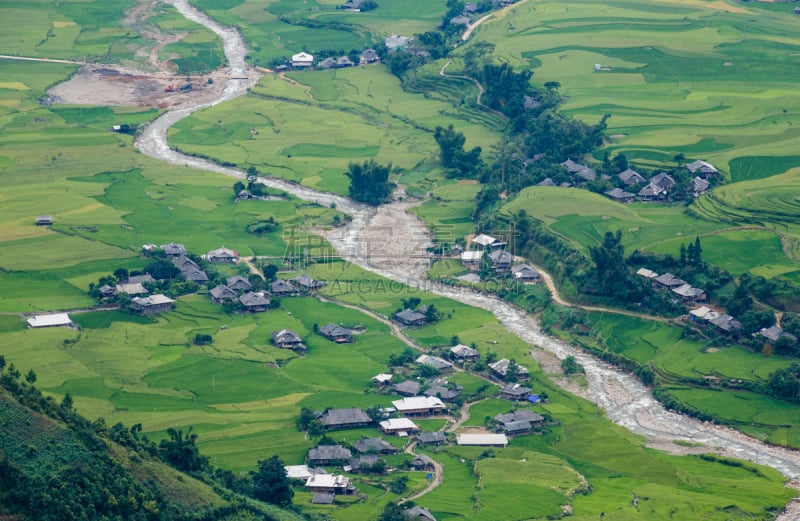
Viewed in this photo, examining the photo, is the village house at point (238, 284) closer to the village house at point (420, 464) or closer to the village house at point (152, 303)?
the village house at point (152, 303)

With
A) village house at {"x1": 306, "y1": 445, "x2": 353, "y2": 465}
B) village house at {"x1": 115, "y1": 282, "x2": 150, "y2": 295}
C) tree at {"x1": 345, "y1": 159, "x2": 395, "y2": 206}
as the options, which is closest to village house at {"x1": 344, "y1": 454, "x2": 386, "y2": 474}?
village house at {"x1": 306, "y1": 445, "x2": 353, "y2": 465}

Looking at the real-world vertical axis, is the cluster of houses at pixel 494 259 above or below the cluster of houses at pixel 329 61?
below

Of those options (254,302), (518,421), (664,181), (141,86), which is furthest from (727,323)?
(141,86)

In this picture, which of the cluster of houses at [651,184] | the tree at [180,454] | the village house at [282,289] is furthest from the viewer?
the cluster of houses at [651,184]

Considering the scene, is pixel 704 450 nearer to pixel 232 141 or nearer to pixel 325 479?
pixel 325 479

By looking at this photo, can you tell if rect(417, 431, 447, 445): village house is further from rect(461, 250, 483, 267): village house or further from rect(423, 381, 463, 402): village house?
rect(461, 250, 483, 267): village house

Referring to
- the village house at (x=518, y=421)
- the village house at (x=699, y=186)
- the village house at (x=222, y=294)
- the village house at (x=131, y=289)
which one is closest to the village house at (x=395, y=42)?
the village house at (x=699, y=186)

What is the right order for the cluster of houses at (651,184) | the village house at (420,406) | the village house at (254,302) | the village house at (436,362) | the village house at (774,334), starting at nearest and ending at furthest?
the village house at (420,406) → the village house at (774,334) → the village house at (436,362) → the village house at (254,302) → the cluster of houses at (651,184)
